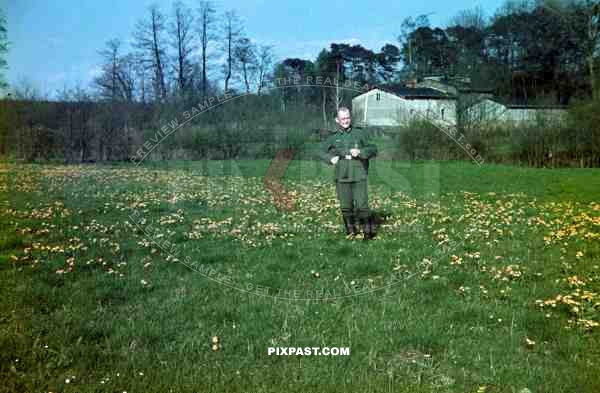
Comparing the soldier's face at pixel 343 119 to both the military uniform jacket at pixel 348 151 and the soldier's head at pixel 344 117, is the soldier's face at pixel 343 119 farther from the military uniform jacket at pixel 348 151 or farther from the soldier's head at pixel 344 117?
the military uniform jacket at pixel 348 151

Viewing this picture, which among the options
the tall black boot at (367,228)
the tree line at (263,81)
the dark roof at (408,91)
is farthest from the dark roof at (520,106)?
the tall black boot at (367,228)

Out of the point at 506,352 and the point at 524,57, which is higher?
the point at 524,57

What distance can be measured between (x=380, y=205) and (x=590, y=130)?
33.3 ft

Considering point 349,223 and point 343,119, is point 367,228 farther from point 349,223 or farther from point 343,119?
point 343,119

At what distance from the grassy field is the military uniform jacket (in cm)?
103

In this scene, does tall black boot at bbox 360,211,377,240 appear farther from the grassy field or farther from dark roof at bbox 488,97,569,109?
dark roof at bbox 488,97,569,109

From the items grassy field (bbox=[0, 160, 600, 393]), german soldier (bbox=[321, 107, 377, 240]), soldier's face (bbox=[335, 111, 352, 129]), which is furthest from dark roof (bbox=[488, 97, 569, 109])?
soldier's face (bbox=[335, 111, 352, 129])

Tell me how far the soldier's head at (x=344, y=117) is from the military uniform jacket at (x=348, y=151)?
5.3 inches

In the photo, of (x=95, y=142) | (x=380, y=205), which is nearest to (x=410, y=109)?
(x=380, y=205)

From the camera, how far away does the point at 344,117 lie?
6570 mm

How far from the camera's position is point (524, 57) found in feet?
50.5

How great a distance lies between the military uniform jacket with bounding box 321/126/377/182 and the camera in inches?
266

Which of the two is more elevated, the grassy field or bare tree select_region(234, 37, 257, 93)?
bare tree select_region(234, 37, 257, 93)

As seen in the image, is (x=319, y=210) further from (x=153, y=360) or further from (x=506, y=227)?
(x=153, y=360)
